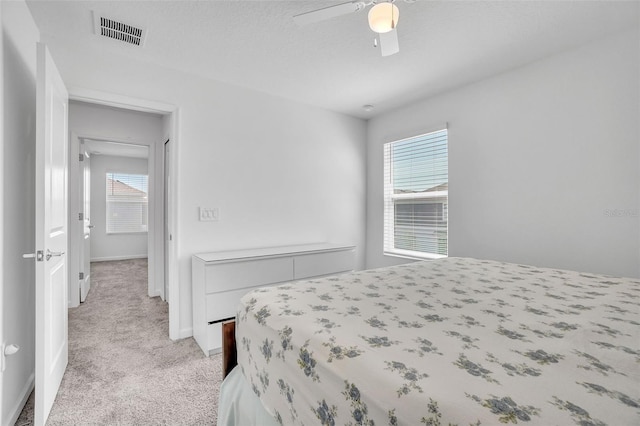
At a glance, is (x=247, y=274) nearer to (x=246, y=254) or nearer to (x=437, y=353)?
(x=246, y=254)

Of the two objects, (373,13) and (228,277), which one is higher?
(373,13)

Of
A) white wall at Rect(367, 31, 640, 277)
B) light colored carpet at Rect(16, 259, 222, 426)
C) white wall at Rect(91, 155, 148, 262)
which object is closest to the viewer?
light colored carpet at Rect(16, 259, 222, 426)

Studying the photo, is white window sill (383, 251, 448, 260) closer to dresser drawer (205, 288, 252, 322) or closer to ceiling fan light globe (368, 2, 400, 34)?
dresser drawer (205, 288, 252, 322)

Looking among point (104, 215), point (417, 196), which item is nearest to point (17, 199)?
point (417, 196)

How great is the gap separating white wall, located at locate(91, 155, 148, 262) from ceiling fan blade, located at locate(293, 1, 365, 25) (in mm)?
6636

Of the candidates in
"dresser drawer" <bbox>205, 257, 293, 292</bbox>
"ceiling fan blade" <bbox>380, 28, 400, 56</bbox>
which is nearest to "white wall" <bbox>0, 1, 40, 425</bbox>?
"dresser drawer" <bbox>205, 257, 293, 292</bbox>

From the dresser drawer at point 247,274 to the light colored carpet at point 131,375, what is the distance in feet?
1.86

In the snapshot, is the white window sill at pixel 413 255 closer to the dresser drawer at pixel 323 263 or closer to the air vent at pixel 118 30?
the dresser drawer at pixel 323 263

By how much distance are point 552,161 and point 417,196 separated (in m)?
1.36

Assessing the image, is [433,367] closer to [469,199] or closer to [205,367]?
[205,367]

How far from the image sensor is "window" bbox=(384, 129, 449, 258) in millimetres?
3314

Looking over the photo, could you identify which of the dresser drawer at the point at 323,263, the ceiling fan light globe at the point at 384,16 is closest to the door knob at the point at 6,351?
the dresser drawer at the point at 323,263

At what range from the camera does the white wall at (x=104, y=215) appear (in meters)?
6.43

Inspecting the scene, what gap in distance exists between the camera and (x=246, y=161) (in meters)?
3.10
